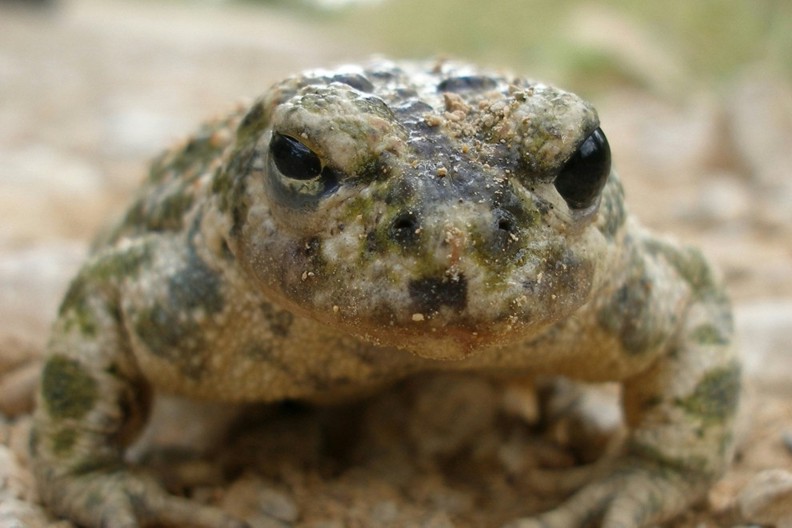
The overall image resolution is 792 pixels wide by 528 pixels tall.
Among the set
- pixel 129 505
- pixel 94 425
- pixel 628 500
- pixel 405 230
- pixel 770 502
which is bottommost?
pixel 129 505

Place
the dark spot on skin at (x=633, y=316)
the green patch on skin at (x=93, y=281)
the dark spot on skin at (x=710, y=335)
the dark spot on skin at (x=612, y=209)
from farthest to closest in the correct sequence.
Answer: the dark spot on skin at (x=710, y=335)
the green patch on skin at (x=93, y=281)
the dark spot on skin at (x=633, y=316)
the dark spot on skin at (x=612, y=209)

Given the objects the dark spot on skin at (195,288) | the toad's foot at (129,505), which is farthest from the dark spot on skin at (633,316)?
the toad's foot at (129,505)

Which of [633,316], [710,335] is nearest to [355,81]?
[633,316]

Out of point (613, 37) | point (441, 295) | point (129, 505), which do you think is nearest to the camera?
point (441, 295)

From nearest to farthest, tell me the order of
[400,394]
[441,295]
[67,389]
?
1. [441,295]
2. [67,389]
3. [400,394]

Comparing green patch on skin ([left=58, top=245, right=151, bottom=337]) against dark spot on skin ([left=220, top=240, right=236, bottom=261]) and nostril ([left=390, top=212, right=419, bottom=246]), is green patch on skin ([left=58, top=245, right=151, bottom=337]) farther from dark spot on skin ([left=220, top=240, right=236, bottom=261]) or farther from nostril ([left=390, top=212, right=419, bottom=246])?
nostril ([left=390, top=212, right=419, bottom=246])

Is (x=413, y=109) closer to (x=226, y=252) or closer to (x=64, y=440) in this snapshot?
(x=226, y=252)

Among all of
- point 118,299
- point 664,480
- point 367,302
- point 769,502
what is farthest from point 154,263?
point 769,502

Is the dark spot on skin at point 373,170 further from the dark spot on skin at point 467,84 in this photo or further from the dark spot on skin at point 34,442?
the dark spot on skin at point 34,442
